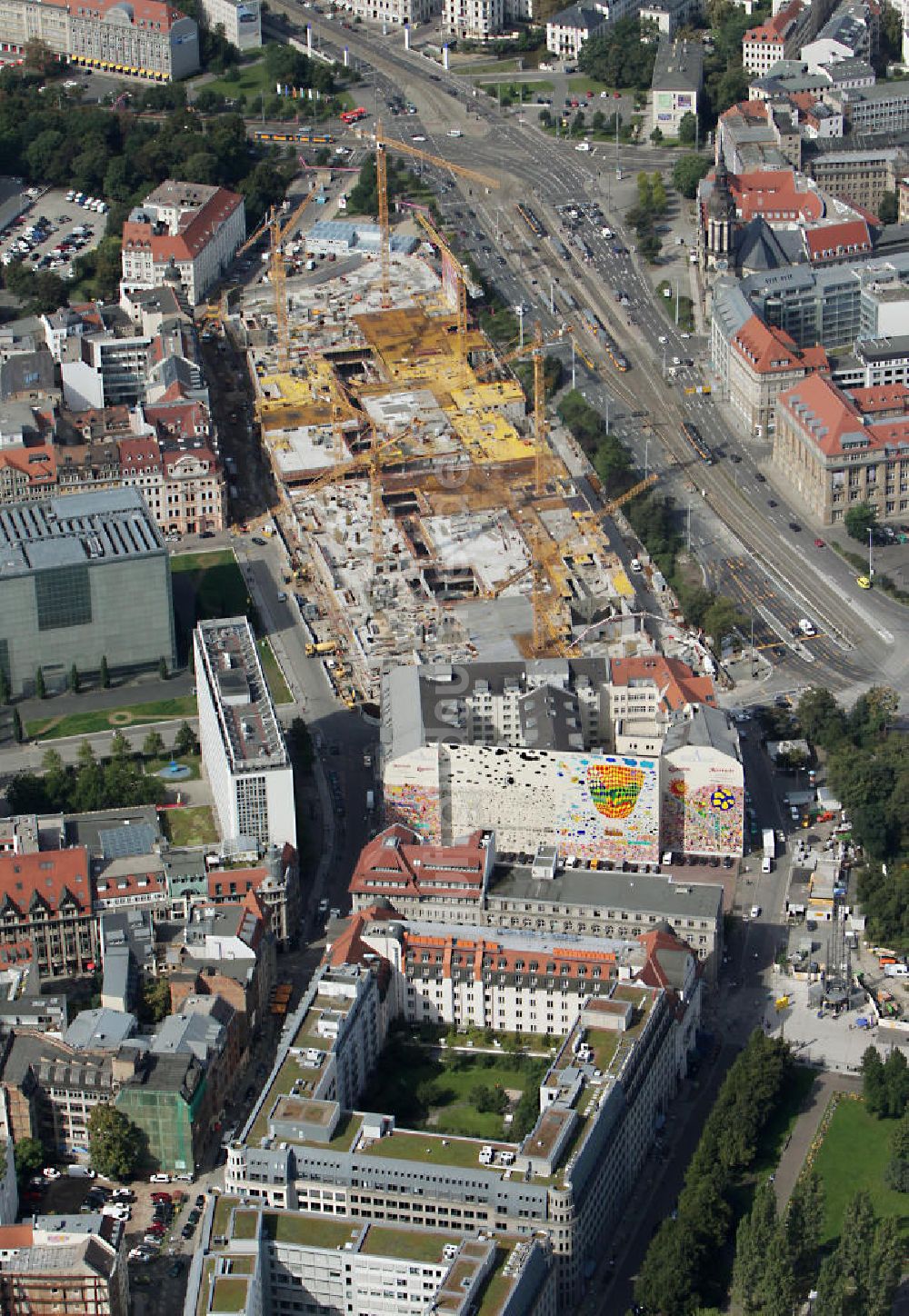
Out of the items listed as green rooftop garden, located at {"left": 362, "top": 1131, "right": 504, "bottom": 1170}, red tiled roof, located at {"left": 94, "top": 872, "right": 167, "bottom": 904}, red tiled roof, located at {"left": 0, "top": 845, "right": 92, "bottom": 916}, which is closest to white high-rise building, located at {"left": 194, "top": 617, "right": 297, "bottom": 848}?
red tiled roof, located at {"left": 94, "top": 872, "right": 167, "bottom": 904}

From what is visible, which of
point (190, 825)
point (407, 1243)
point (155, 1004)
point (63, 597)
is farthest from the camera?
point (63, 597)

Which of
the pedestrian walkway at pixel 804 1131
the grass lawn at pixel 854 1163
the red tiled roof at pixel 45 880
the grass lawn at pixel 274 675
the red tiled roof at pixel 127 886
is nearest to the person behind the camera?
the grass lawn at pixel 854 1163

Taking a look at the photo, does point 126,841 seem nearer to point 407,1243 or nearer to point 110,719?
point 110,719

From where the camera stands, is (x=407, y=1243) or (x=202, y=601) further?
(x=202, y=601)

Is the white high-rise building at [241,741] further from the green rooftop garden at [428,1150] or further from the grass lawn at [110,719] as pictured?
the green rooftop garden at [428,1150]

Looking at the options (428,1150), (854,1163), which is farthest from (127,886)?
(854,1163)

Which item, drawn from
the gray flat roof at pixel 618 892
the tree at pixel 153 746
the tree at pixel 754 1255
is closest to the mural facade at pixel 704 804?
the gray flat roof at pixel 618 892

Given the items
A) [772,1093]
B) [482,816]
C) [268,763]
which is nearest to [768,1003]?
[772,1093]

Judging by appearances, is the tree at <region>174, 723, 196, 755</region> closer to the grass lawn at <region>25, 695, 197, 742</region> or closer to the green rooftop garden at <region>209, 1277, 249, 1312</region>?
the grass lawn at <region>25, 695, 197, 742</region>
